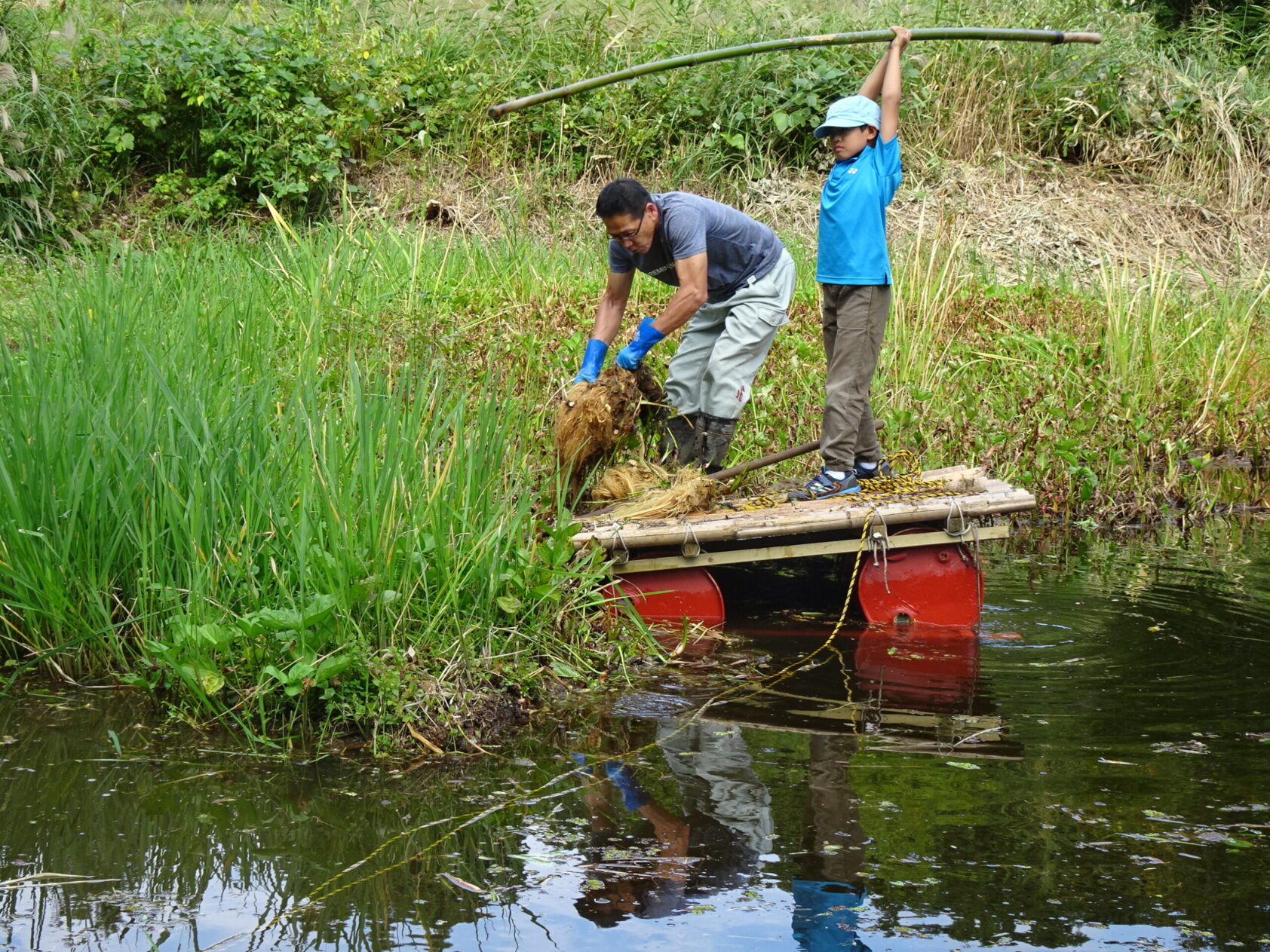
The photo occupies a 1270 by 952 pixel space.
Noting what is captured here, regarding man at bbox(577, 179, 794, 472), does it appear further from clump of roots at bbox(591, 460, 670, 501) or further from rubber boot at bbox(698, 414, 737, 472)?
clump of roots at bbox(591, 460, 670, 501)

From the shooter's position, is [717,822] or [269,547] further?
[269,547]

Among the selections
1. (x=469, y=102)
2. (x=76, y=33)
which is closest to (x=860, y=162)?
(x=469, y=102)

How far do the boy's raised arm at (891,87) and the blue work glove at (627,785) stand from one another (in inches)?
112

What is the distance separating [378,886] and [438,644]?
114cm

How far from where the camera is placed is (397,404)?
13.4 feet

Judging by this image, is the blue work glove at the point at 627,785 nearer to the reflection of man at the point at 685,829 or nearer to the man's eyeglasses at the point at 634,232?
the reflection of man at the point at 685,829

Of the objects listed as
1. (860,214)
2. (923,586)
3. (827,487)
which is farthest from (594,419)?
(923,586)

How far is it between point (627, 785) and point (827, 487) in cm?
218

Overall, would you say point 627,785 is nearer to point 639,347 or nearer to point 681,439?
point 639,347

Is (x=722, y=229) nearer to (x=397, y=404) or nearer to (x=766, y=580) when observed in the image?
(x=766, y=580)

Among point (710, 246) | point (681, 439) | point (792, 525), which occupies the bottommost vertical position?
point (792, 525)

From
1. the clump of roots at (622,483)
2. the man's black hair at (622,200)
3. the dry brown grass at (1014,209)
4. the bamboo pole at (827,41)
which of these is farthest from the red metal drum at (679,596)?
the dry brown grass at (1014,209)

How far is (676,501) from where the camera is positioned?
503 centimetres

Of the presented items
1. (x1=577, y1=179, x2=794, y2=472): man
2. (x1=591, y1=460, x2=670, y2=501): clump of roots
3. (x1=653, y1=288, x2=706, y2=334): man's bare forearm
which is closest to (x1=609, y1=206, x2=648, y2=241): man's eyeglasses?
(x1=577, y1=179, x2=794, y2=472): man
